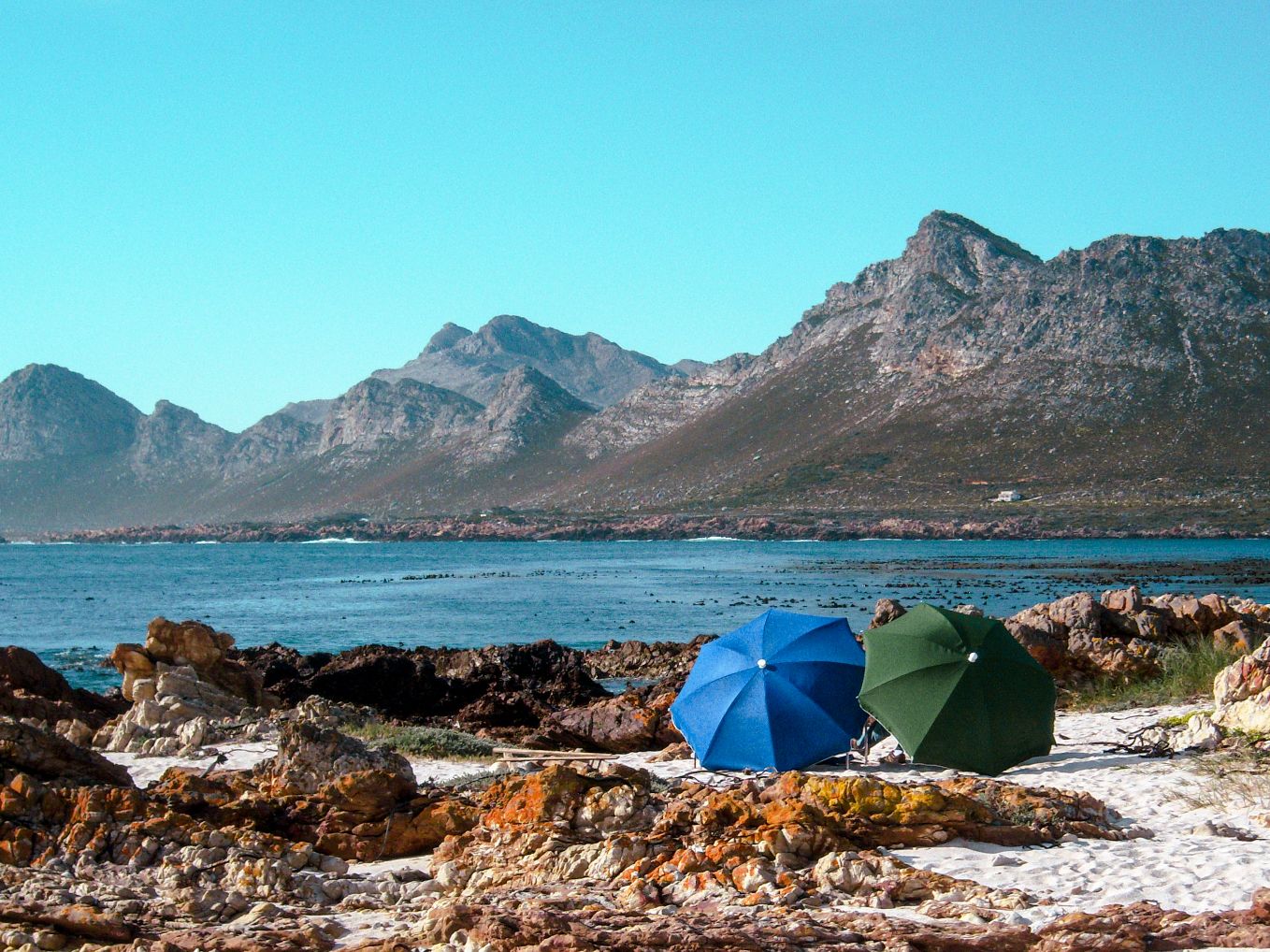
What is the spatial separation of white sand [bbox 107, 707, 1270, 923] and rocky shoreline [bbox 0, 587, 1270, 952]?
0.12 metres

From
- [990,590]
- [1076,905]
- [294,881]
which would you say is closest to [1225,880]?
[1076,905]

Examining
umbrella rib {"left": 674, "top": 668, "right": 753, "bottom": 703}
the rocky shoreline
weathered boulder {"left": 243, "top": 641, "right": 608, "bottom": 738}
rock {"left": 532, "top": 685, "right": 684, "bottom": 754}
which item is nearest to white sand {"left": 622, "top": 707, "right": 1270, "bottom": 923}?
the rocky shoreline

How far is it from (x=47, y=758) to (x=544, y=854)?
15.8 feet

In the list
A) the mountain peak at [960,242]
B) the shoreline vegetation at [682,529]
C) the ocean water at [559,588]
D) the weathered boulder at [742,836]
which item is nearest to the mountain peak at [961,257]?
the mountain peak at [960,242]

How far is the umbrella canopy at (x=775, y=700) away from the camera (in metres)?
13.8

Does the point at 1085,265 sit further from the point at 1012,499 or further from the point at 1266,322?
the point at 1012,499

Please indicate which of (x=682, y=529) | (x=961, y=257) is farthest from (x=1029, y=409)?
(x=961, y=257)

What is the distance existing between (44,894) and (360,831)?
8.96ft

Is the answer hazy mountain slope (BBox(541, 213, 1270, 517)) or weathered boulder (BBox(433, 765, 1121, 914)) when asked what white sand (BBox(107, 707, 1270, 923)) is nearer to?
weathered boulder (BBox(433, 765, 1121, 914))

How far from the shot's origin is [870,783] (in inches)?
405

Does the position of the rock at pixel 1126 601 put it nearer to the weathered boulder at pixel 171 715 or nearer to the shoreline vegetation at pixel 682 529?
the weathered boulder at pixel 171 715

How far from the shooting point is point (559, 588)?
68500 mm

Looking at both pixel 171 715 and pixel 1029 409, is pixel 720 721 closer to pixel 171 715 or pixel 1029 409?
pixel 171 715

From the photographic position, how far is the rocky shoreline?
25.2ft
